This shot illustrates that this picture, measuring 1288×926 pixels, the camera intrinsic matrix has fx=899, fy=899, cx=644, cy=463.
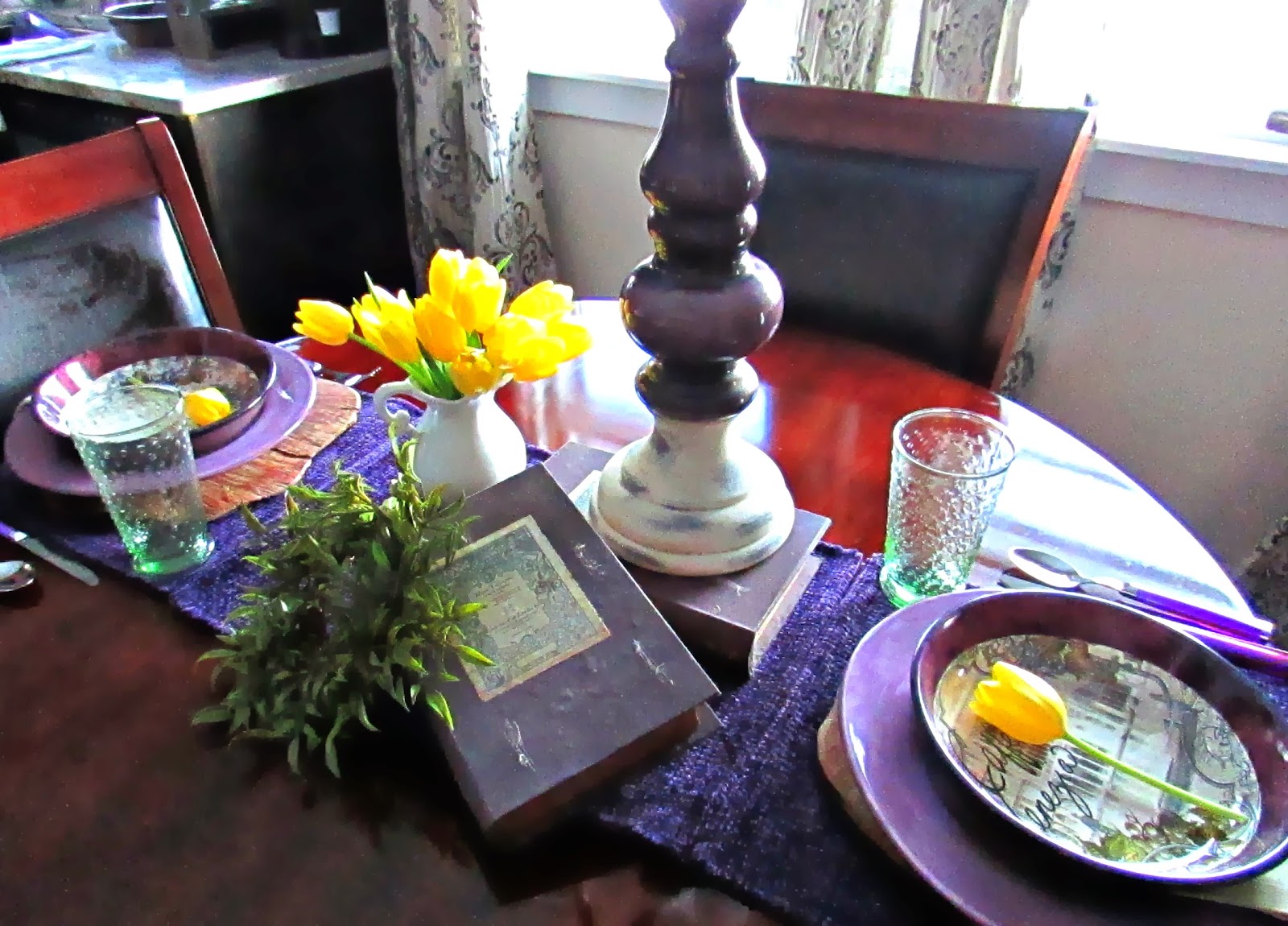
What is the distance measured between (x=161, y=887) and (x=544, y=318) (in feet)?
1.40

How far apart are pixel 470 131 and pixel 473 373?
1.36 meters

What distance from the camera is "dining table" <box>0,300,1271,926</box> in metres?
0.49

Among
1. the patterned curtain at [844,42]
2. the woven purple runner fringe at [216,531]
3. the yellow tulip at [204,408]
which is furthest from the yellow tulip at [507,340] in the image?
the patterned curtain at [844,42]

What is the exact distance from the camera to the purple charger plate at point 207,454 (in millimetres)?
771

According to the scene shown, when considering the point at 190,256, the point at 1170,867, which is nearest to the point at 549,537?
the point at 1170,867

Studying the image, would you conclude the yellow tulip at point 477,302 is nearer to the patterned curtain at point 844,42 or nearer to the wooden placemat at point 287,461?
the wooden placemat at point 287,461

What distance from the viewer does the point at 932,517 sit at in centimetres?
67

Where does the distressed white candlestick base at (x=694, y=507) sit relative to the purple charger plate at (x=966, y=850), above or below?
above

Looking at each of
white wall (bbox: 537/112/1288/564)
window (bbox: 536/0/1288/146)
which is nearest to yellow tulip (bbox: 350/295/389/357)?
window (bbox: 536/0/1288/146)

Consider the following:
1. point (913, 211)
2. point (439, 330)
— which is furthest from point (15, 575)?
point (913, 211)

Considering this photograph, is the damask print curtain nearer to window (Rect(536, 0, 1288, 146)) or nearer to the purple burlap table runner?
window (Rect(536, 0, 1288, 146))

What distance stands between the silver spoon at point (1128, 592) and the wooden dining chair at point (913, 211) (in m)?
0.44

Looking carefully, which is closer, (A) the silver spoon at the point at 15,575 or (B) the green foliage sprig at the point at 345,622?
(B) the green foliage sprig at the point at 345,622

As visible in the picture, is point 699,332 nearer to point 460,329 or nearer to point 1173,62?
point 460,329
